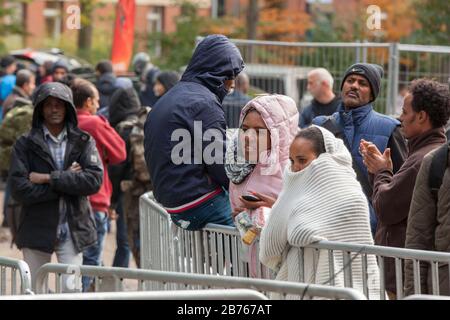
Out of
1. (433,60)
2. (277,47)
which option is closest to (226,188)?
(433,60)

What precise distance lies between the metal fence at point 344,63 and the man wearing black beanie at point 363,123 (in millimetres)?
5607

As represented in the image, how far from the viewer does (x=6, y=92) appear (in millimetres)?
20125

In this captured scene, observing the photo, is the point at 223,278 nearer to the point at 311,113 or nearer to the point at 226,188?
the point at 226,188

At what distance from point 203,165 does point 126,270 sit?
7.36 ft

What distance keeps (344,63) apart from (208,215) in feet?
25.0

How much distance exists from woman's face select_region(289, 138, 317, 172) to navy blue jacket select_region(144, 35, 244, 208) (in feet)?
3.91

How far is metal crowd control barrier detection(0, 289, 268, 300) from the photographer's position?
4.75 m

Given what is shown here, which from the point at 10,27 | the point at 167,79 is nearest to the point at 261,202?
the point at 167,79

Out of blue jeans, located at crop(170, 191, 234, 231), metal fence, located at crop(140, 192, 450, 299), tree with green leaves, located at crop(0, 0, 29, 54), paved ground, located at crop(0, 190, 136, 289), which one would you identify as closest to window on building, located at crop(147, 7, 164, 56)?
tree with green leaves, located at crop(0, 0, 29, 54)

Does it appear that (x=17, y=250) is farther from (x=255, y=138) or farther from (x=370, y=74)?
(x=255, y=138)

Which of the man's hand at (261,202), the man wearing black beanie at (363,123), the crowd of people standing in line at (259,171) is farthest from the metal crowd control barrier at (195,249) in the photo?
the man wearing black beanie at (363,123)

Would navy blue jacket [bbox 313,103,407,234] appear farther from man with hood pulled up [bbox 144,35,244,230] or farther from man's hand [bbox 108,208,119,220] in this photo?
man's hand [bbox 108,208,119,220]

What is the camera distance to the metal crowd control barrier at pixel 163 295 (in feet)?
15.6
